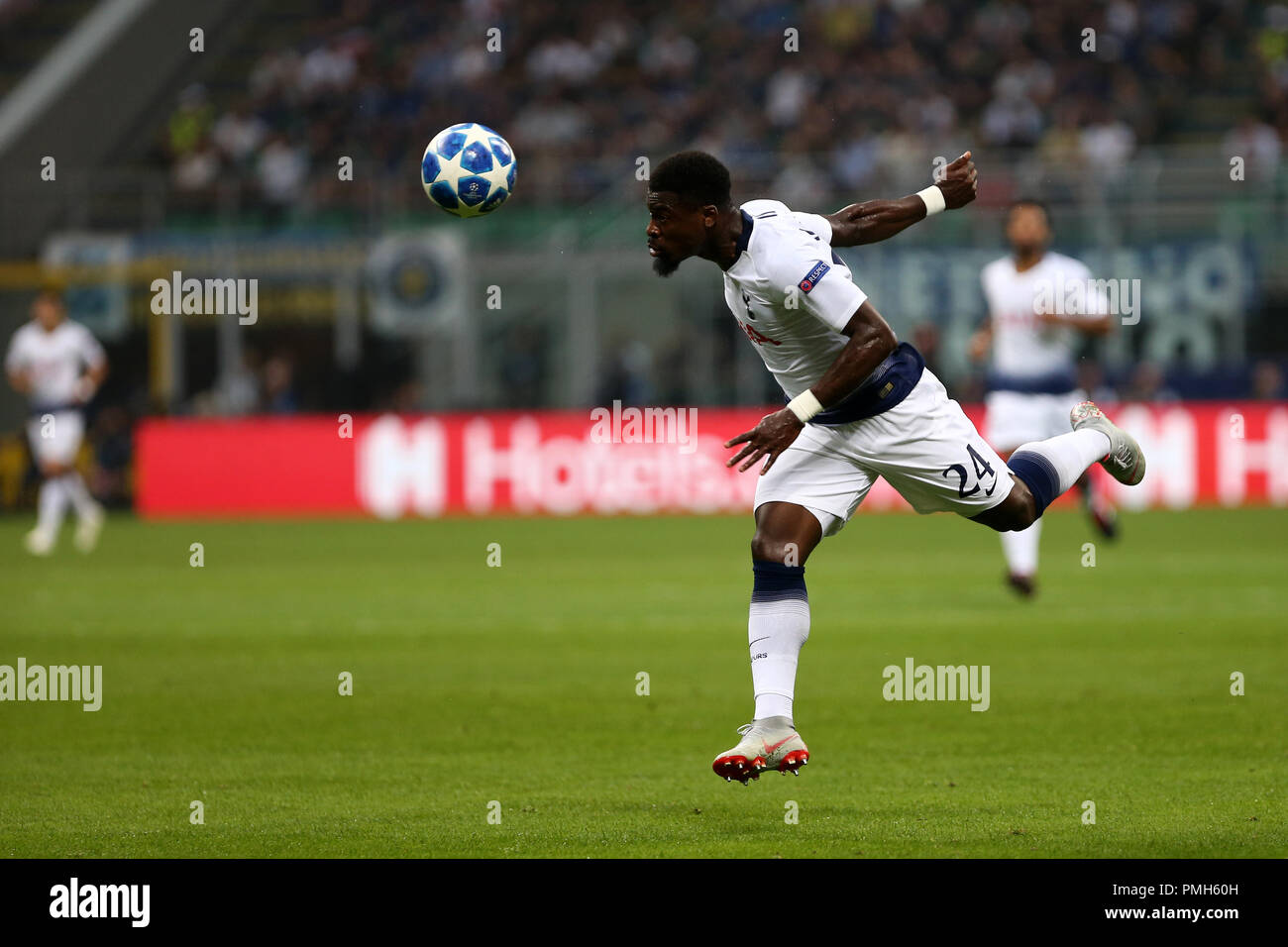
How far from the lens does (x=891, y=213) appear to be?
283 inches

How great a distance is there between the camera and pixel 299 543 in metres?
19.6

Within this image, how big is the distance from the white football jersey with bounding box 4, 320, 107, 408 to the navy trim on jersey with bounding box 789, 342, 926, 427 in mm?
14640

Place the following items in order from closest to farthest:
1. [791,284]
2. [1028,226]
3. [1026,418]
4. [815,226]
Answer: [791,284], [815,226], [1028,226], [1026,418]

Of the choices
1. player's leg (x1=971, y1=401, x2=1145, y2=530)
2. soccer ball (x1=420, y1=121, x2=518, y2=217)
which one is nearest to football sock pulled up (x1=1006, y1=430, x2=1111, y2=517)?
player's leg (x1=971, y1=401, x2=1145, y2=530)

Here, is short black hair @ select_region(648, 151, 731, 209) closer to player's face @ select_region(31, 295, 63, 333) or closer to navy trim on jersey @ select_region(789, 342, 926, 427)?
navy trim on jersey @ select_region(789, 342, 926, 427)

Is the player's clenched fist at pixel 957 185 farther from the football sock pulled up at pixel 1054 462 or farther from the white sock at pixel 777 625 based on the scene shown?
the white sock at pixel 777 625

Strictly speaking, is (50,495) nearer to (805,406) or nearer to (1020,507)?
(1020,507)

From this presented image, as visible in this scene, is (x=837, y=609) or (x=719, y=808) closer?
(x=719, y=808)

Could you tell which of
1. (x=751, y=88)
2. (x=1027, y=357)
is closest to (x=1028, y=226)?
(x=1027, y=357)

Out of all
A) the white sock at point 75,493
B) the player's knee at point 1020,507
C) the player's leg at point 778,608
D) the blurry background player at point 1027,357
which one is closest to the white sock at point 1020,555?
the blurry background player at point 1027,357

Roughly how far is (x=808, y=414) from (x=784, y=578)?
0.67 meters
